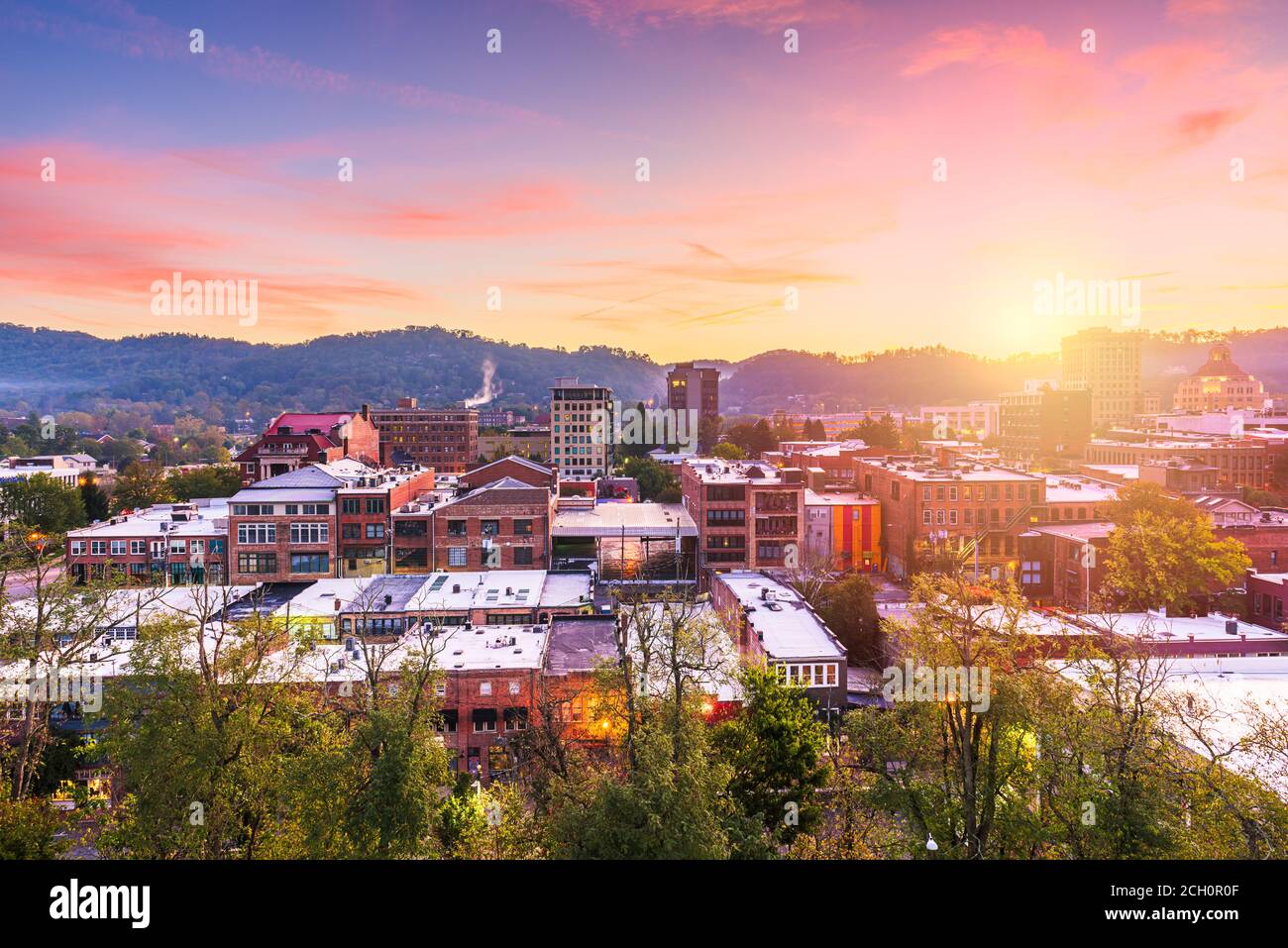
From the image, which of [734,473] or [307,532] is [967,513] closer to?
[734,473]

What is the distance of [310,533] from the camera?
28.7 meters

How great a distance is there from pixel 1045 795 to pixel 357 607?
18.6 meters

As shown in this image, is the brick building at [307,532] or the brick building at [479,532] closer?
the brick building at [307,532]

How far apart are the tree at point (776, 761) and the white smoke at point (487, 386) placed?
5068 inches

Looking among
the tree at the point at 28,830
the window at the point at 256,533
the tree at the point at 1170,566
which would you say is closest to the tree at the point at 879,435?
the tree at the point at 1170,566

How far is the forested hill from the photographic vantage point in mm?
95562

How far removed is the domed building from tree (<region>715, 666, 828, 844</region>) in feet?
274

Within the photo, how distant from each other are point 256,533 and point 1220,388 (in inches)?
3517

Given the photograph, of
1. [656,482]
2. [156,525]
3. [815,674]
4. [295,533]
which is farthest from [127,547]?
[656,482]

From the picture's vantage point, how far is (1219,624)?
70.1ft

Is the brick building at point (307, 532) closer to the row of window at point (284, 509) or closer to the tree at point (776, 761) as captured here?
the row of window at point (284, 509)

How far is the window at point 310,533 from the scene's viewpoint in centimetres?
2856
